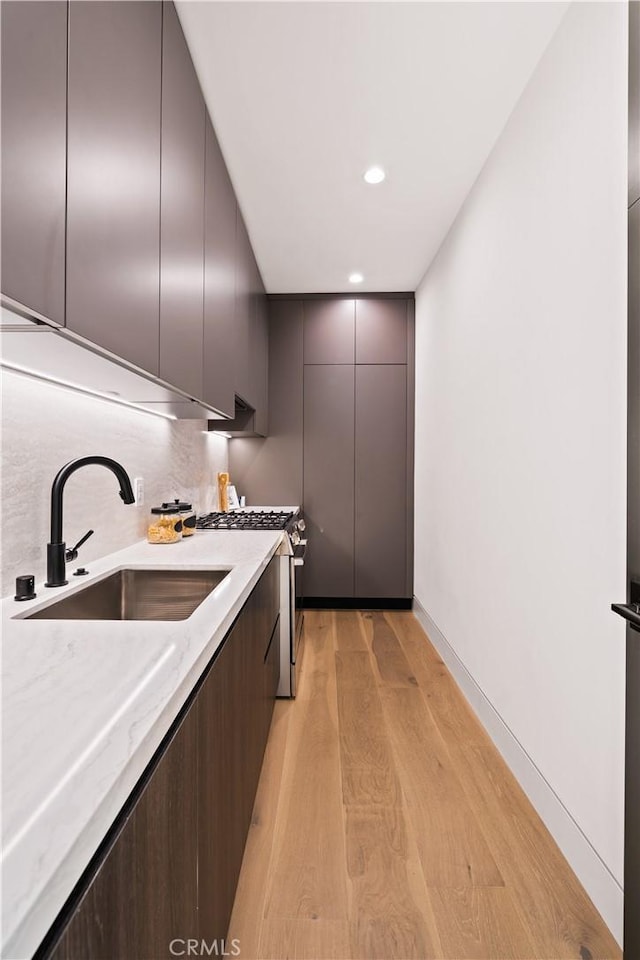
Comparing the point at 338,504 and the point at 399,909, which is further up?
the point at 338,504

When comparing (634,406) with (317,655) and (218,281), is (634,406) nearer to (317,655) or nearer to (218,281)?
(218,281)

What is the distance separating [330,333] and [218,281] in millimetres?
2043

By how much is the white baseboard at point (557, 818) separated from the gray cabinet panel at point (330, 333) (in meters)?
2.69

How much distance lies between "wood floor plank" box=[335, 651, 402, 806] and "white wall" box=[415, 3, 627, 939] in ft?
1.67

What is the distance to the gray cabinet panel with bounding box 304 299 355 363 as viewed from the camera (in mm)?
4062

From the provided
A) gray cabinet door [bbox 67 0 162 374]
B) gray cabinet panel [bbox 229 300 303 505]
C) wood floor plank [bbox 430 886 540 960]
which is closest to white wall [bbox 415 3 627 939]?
wood floor plank [bbox 430 886 540 960]

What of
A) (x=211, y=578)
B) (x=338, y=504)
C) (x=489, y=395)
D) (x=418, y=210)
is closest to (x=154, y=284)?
(x=211, y=578)

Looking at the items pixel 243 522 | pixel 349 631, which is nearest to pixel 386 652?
pixel 349 631

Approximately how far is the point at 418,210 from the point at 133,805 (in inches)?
118

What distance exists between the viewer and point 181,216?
5.12 ft

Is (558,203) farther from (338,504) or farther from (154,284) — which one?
(338,504)

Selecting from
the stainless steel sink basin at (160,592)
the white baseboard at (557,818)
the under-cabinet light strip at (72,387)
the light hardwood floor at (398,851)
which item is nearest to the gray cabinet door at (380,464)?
the white baseboard at (557,818)

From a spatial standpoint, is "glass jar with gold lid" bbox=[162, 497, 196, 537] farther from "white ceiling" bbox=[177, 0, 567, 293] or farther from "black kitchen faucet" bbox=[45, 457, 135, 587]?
"white ceiling" bbox=[177, 0, 567, 293]

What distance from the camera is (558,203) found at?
1.55m
